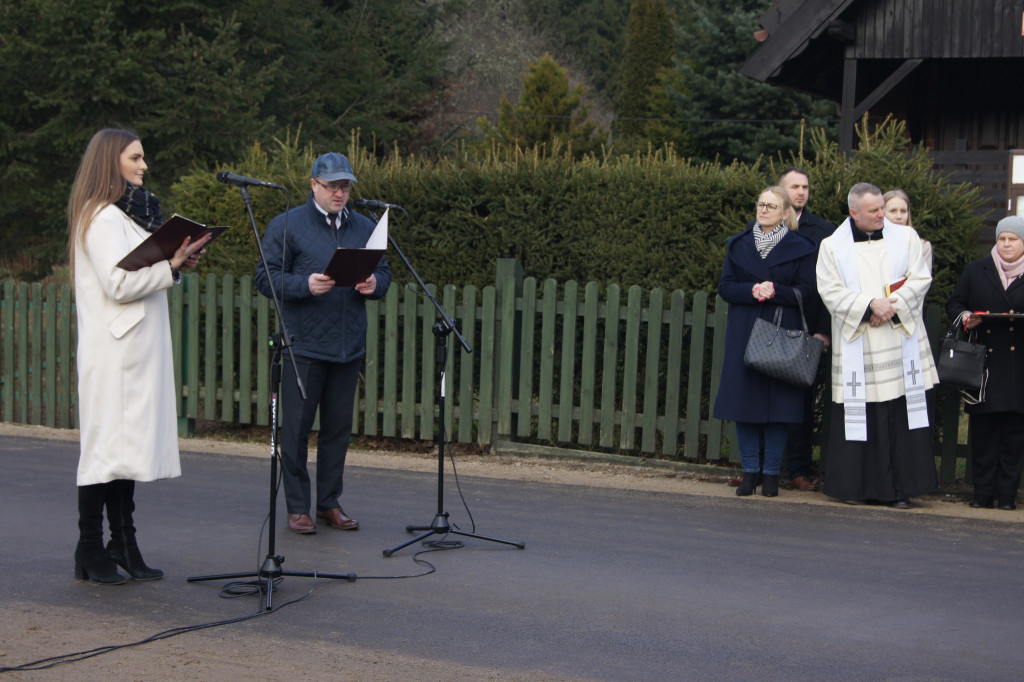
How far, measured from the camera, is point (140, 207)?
5.45 m

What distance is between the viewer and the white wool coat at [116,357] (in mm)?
5289

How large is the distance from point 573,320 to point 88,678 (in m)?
5.60

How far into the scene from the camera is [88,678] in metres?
4.29

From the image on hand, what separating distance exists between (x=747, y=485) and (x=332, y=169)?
3549 mm

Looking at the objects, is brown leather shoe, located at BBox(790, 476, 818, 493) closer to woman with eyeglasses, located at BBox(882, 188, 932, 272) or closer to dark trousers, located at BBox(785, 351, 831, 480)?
dark trousers, located at BBox(785, 351, 831, 480)

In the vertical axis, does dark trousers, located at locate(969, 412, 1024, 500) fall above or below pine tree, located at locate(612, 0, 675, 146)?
below

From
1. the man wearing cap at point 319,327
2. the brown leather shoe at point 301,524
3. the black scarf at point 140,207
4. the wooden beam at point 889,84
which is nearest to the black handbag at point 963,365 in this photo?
the man wearing cap at point 319,327

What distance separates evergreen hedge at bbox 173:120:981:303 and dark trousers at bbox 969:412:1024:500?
1.03 m

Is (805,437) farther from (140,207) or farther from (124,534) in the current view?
(140,207)

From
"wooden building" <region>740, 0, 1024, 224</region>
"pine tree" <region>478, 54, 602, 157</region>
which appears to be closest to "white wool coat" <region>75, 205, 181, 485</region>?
"wooden building" <region>740, 0, 1024, 224</region>

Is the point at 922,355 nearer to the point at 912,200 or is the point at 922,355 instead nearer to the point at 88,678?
the point at 912,200

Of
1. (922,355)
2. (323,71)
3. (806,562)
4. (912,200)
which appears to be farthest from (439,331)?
(323,71)

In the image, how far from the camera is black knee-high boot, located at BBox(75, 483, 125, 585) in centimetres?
543

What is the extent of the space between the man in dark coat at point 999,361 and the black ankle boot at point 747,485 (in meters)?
1.43
